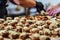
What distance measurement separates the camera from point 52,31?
0.68m

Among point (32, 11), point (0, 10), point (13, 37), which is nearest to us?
point (13, 37)

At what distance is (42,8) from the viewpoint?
1.05 m

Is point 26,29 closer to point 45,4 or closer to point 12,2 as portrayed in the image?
point 12,2

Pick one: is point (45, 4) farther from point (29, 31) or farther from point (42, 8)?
point (29, 31)

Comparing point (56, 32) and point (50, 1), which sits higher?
point (50, 1)

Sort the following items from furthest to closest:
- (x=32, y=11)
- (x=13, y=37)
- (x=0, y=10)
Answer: (x=32, y=11)
(x=0, y=10)
(x=13, y=37)

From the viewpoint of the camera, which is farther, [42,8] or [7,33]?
[42,8]

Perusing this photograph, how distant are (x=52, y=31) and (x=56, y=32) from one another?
23 millimetres

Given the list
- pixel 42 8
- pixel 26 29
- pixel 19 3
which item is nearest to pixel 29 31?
pixel 26 29

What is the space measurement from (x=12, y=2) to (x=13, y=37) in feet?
1.28

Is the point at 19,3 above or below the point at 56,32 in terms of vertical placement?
above

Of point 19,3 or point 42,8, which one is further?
point 42,8

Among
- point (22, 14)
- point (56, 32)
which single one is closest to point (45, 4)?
point (22, 14)

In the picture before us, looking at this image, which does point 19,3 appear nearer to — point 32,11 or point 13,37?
point 32,11
